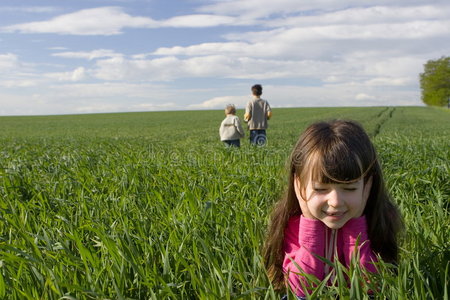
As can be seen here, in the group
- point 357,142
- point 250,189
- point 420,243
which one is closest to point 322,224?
point 357,142

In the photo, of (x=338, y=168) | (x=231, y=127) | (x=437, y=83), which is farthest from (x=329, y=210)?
(x=437, y=83)

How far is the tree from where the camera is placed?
85.2 meters

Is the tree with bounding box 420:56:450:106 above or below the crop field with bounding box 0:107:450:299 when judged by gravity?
above

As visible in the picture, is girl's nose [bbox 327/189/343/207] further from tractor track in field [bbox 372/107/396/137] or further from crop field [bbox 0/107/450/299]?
tractor track in field [bbox 372/107/396/137]

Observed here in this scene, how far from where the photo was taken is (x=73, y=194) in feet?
14.1

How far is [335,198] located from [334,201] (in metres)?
0.02

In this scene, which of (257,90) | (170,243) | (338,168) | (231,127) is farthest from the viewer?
(257,90)

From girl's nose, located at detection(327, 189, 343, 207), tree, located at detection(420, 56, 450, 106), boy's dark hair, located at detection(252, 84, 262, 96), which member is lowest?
girl's nose, located at detection(327, 189, 343, 207)

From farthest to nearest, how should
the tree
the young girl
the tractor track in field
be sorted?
the tree < the tractor track in field < the young girl

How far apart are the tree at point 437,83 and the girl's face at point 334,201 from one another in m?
92.6

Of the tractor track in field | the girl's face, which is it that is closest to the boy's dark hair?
the girl's face

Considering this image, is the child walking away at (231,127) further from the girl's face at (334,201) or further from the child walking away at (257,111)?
the girl's face at (334,201)

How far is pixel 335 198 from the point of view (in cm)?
204

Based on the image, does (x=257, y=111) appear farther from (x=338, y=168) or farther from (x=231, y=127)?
(x=338, y=168)
